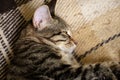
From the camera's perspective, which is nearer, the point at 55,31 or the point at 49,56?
the point at 49,56

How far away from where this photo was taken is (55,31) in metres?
1.54

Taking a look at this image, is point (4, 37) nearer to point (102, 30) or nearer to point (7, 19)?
point (7, 19)

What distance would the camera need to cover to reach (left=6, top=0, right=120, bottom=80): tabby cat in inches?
52.7

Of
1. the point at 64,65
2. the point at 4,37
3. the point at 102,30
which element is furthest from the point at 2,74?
the point at 102,30

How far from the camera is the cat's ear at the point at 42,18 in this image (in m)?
1.44

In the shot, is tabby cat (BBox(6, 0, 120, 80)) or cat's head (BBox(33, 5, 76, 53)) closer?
tabby cat (BBox(6, 0, 120, 80))

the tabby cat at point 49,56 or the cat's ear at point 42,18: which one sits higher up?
the cat's ear at point 42,18

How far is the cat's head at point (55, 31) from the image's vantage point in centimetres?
150

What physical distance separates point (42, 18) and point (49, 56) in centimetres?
18

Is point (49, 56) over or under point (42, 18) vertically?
under

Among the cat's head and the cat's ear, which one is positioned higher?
the cat's ear

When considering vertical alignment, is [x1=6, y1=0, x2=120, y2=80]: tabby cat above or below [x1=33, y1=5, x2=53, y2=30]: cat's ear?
below

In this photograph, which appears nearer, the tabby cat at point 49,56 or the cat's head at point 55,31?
the tabby cat at point 49,56

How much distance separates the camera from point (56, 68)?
1.36 m
